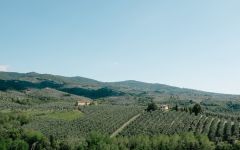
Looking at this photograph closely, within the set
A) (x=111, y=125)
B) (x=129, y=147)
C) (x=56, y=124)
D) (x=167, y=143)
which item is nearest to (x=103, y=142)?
(x=129, y=147)

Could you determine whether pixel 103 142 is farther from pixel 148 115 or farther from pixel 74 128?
pixel 148 115

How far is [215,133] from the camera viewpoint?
15088 cm

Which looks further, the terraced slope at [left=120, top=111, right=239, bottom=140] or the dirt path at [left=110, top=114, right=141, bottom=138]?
the dirt path at [left=110, top=114, right=141, bottom=138]

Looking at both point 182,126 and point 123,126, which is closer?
point 182,126

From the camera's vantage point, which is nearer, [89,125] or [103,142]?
[103,142]

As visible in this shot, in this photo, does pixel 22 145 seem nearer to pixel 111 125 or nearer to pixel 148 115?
pixel 111 125

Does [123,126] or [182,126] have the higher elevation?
[182,126]

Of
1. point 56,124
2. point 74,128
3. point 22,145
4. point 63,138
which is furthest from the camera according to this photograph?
point 56,124

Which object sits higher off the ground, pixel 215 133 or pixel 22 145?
pixel 215 133

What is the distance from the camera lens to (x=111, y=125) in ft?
585

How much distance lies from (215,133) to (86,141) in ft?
161

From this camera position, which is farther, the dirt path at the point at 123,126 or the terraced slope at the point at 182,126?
the dirt path at the point at 123,126

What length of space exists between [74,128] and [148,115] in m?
39.1

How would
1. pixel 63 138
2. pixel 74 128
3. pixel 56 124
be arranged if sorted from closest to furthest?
pixel 63 138 → pixel 74 128 → pixel 56 124
